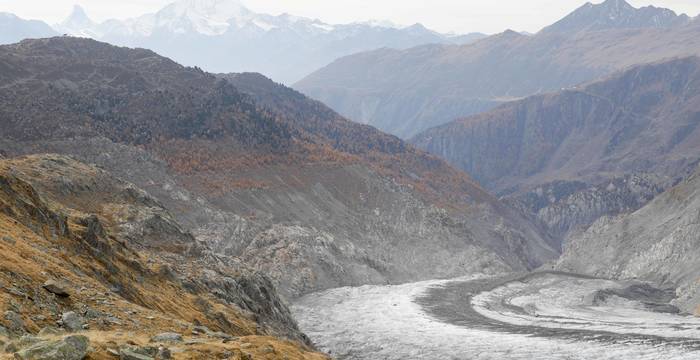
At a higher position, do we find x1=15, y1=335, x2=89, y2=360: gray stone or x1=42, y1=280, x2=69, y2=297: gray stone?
x1=42, y1=280, x2=69, y2=297: gray stone

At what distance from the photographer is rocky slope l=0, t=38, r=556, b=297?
4439 inches

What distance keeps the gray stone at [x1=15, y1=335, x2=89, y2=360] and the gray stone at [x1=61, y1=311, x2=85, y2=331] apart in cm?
563

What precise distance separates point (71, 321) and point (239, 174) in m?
112

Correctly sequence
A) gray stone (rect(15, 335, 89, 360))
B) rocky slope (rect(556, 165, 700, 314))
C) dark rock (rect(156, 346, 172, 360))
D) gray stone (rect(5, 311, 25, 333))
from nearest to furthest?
1. gray stone (rect(15, 335, 89, 360))
2. dark rock (rect(156, 346, 172, 360))
3. gray stone (rect(5, 311, 25, 333))
4. rocky slope (rect(556, 165, 700, 314))

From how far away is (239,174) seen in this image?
446ft

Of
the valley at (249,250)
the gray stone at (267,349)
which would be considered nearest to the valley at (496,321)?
the valley at (249,250)

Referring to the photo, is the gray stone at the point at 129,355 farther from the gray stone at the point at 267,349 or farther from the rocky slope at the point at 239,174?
the rocky slope at the point at 239,174

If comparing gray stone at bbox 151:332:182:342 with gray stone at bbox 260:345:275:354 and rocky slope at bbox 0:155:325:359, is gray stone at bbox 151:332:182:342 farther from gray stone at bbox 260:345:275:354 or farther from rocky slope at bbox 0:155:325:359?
gray stone at bbox 260:345:275:354

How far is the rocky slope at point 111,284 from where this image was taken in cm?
2317

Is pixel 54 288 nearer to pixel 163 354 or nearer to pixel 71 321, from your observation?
pixel 71 321

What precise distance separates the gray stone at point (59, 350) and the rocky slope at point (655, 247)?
8021 cm

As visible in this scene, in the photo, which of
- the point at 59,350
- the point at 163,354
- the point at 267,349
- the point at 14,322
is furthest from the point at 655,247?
the point at 59,350

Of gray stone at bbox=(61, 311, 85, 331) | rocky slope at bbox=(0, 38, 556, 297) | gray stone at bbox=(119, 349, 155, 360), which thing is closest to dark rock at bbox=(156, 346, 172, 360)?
gray stone at bbox=(119, 349, 155, 360)

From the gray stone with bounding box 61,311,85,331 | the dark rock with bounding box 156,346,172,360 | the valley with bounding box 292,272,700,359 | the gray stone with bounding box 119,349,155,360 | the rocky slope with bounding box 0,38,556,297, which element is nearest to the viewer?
the gray stone with bounding box 119,349,155,360
